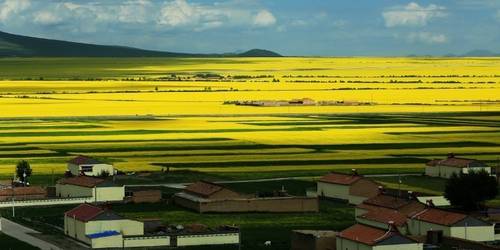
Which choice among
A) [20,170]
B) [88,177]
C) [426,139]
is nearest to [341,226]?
[88,177]

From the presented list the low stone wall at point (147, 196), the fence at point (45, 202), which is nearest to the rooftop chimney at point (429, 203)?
the low stone wall at point (147, 196)

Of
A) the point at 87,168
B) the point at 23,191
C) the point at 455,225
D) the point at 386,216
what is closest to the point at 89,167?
the point at 87,168

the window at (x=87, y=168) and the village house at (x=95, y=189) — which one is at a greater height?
the window at (x=87, y=168)

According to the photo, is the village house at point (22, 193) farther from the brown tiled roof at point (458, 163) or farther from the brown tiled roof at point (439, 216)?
the brown tiled roof at point (458, 163)

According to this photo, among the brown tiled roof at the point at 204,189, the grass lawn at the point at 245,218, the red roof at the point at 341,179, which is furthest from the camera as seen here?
the red roof at the point at 341,179

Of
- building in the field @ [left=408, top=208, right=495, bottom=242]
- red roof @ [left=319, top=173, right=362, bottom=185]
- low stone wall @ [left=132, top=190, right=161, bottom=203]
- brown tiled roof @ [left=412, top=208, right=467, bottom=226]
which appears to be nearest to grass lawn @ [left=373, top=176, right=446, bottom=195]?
red roof @ [left=319, top=173, right=362, bottom=185]

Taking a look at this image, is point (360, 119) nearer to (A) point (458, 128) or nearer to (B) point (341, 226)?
(A) point (458, 128)

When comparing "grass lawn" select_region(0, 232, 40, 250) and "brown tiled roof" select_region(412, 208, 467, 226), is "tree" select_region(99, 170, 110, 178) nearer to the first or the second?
"grass lawn" select_region(0, 232, 40, 250)
